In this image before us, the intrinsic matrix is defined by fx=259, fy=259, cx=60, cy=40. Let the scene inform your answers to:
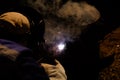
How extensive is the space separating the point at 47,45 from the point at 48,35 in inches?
11.4

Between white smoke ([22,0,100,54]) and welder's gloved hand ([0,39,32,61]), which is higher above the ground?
welder's gloved hand ([0,39,32,61])

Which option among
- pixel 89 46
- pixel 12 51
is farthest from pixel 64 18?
pixel 12 51

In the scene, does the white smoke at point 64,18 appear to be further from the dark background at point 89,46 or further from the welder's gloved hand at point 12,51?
the welder's gloved hand at point 12,51

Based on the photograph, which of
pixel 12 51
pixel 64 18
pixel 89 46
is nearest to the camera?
pixel 12 51

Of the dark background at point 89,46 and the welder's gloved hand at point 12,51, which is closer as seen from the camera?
the welder's gloved hand at point 12,51

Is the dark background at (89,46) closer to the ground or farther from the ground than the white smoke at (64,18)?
closer to the ground

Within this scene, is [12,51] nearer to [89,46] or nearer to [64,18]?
[64,18]

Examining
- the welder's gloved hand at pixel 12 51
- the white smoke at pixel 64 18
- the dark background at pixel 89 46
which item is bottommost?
the dark background at pixel 89 46

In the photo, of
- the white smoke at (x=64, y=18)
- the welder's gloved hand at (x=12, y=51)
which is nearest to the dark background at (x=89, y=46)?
the white smoke at (x=64, y=18)

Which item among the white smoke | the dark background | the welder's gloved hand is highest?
the welder's gloved hand

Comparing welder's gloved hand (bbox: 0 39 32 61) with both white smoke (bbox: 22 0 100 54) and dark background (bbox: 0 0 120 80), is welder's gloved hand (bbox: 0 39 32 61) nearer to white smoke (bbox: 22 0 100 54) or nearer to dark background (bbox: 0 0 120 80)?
dark background (bbox: 0 0 120 80)

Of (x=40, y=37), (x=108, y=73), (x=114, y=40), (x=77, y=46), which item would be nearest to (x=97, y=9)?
(x=77, y=46)

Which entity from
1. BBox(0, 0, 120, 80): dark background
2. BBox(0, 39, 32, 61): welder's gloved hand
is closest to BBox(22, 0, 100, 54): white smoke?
BBox(0, 0, 120, 80): dark background

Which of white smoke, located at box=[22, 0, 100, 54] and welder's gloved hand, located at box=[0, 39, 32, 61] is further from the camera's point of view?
white smoke, located at box=[22, 0, 100, 54]
